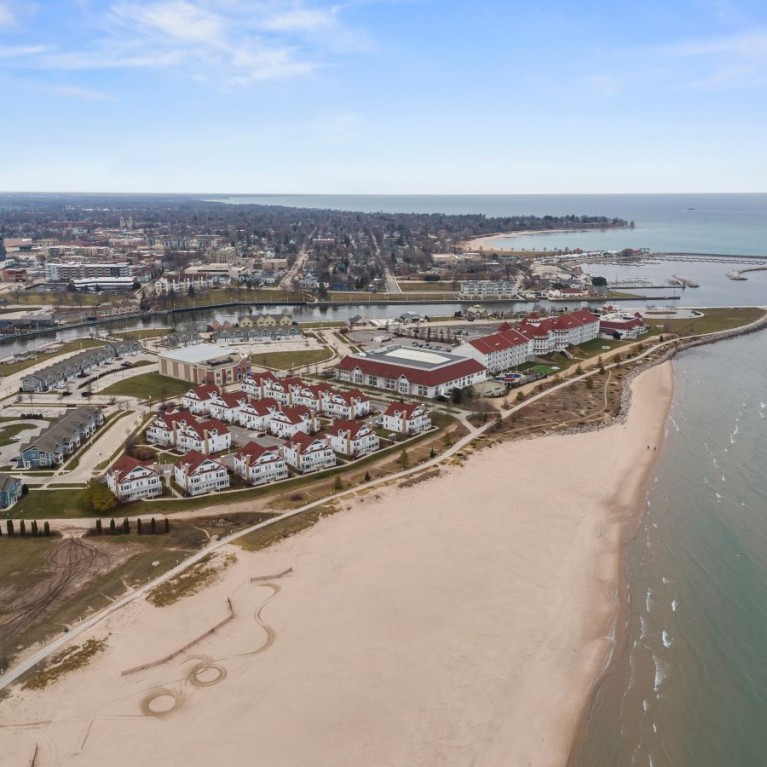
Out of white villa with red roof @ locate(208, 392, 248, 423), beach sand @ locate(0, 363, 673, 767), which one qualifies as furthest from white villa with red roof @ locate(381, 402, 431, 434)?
white villa with red roof @ locate(208, 392, 248, 423)

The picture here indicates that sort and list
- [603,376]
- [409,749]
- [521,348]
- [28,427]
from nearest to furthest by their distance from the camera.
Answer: [409,749]
[28,427]
[603,376]
[521,348]

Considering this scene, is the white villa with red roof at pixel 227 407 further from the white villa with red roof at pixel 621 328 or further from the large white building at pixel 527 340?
the white villa with red roof at pixel 621 328

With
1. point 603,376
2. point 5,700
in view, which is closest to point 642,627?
point 5,700

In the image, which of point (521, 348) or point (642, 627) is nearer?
point (642, 627)

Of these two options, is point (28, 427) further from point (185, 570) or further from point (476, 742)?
point (476, 742)

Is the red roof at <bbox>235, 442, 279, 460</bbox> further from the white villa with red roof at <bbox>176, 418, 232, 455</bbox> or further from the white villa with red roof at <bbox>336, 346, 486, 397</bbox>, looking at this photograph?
the white villa with red roof at <bbox>336, 346, 486, 397</bbox>

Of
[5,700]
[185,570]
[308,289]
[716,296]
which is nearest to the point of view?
[5,700]

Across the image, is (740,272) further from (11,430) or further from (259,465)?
(11,430)
